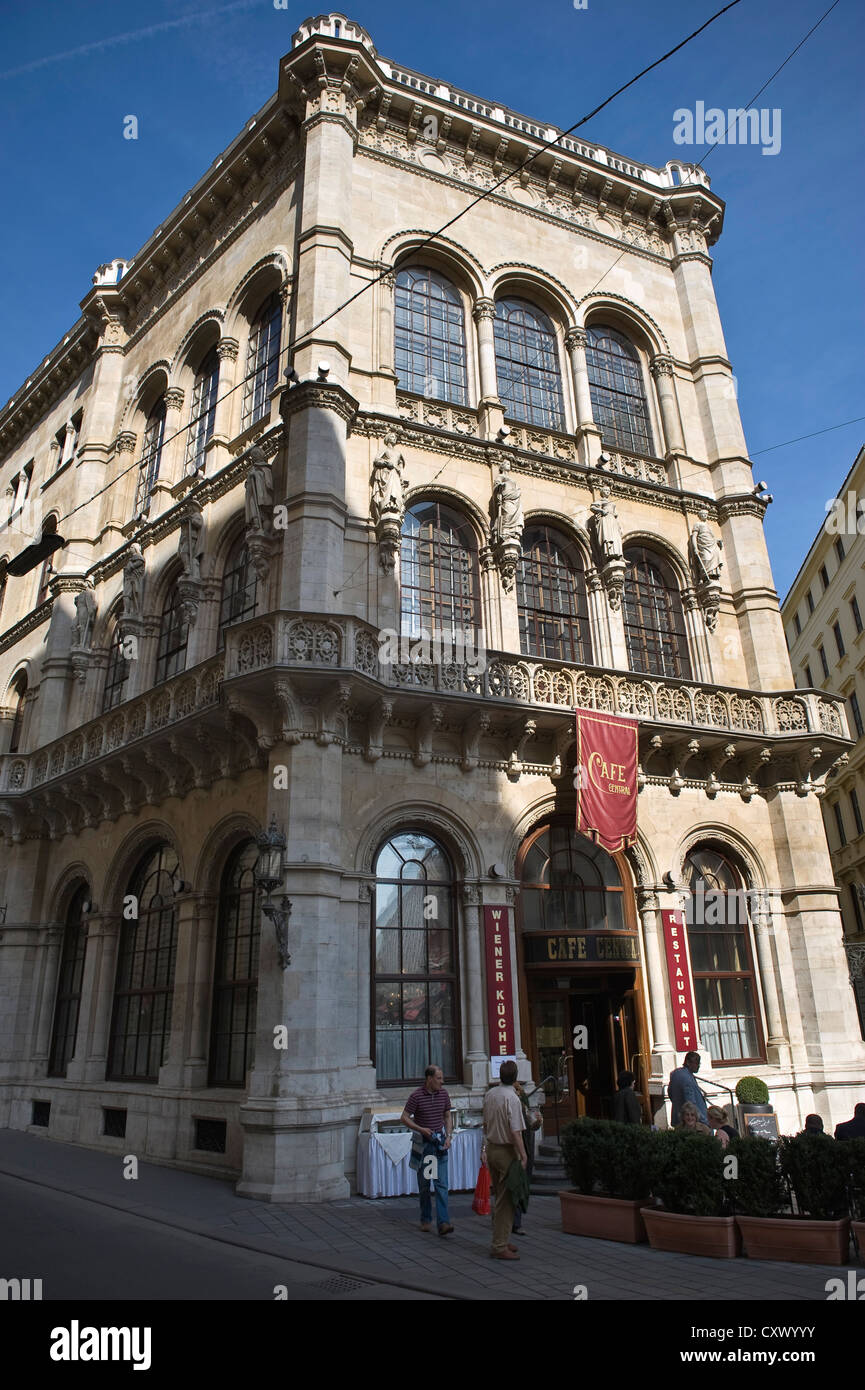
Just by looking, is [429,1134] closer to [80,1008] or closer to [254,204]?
[80,1008]

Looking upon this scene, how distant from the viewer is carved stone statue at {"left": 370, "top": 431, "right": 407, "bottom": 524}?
1692cm

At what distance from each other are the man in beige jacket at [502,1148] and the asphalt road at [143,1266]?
4.54ft

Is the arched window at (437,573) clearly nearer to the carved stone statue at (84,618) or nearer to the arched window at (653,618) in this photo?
the arched window at (653,618)

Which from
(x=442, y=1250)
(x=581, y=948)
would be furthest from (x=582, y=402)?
(x=442, y=1250)

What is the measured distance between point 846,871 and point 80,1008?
30191mm

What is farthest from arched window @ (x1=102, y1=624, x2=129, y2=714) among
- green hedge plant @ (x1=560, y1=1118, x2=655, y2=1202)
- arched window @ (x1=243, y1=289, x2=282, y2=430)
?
green hedge plant @ (x1=560, y1=1118, x2=655, y2=1202)

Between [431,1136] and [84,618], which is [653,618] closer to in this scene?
[431,1136]

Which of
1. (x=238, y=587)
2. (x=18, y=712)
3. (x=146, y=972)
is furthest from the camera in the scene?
(x=18, y=712)

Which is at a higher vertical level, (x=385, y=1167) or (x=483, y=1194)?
(x=385, y=1167)

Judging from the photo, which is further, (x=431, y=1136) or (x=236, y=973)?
(x=236, y=973)

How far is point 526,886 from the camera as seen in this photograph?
16219 mm

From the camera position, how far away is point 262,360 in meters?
20.6

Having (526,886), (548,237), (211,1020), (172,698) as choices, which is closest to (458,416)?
(548,237)

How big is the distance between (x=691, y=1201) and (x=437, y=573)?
12124 millimetres
